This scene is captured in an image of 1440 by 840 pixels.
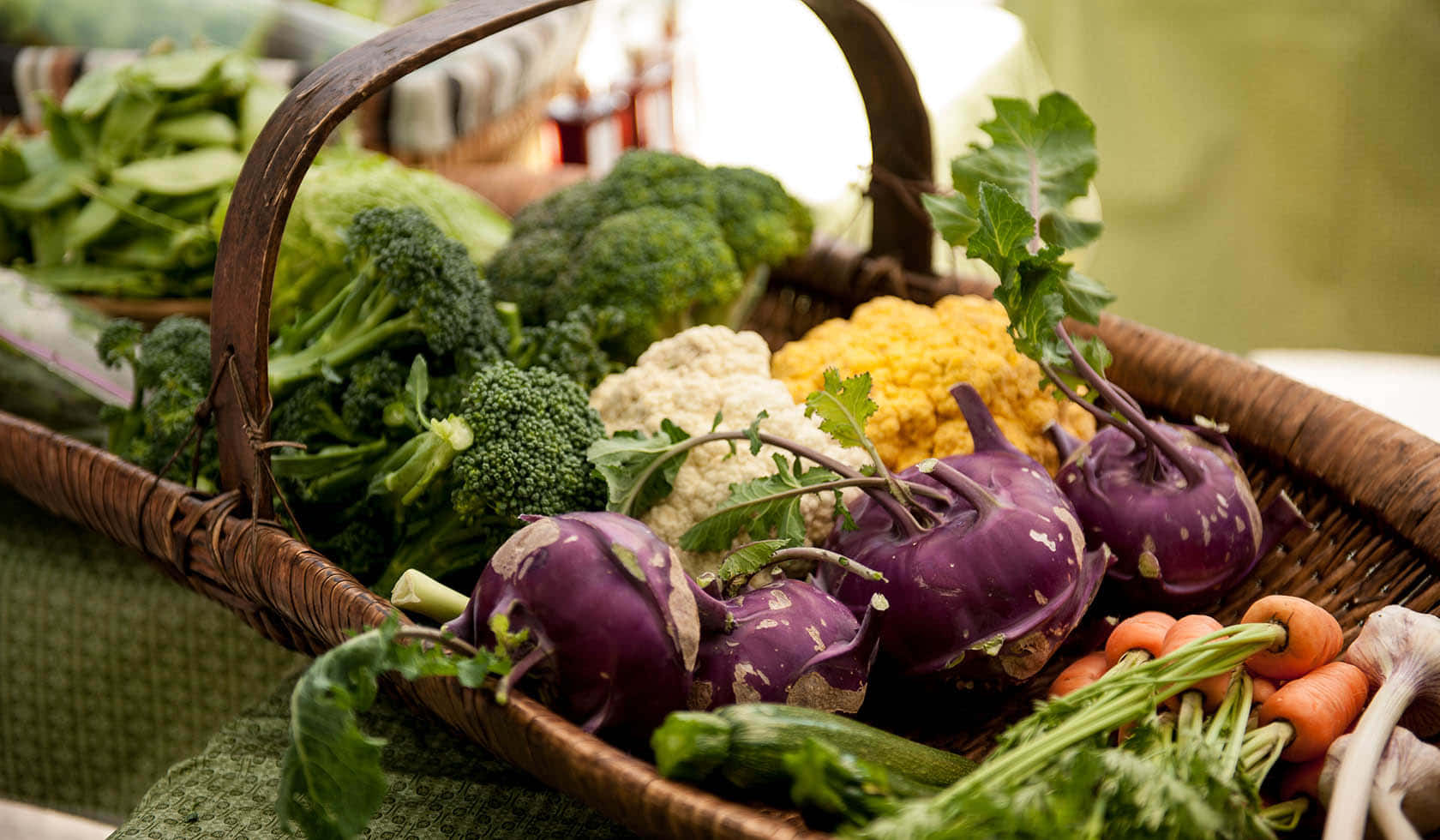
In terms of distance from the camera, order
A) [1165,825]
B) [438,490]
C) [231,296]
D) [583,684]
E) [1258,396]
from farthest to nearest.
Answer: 1. [1258,396]
2. [438,490]
3. [231,296]
4. [583,684]
5. [1165,825]

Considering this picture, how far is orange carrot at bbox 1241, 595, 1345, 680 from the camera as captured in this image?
0.77 metres

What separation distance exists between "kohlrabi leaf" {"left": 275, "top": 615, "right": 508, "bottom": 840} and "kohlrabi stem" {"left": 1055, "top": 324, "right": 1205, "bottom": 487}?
62 cm

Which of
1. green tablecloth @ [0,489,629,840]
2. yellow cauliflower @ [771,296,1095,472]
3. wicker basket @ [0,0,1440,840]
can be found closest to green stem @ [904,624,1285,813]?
wicker basket @ [0,0,1440,840]

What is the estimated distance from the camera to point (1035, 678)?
0.98 metres

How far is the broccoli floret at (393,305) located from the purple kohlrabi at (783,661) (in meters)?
0.48

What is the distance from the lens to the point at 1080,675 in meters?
0.89

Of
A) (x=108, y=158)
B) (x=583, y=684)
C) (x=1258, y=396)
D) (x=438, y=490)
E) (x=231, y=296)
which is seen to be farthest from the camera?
(x=108, y=158)

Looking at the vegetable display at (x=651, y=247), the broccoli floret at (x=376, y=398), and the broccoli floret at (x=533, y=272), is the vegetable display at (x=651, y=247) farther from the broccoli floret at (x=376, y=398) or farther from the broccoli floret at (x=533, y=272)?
the broccoli floret at (x=376, y=398)

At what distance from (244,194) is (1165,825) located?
83 centimetres

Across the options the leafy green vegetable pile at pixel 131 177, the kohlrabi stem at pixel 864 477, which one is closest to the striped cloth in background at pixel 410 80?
the leafy green vegetable pile at pixel 131 177

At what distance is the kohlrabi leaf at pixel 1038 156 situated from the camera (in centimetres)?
111

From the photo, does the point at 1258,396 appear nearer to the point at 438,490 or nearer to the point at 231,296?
the point at 438,490

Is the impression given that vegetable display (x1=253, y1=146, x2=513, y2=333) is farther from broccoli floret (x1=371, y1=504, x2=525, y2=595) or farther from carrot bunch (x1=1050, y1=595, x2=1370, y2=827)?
carrot bunch (x1=1050, y1=595, x2=1370, y2=827)

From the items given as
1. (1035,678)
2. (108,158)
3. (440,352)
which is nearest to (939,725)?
(1035,678)
